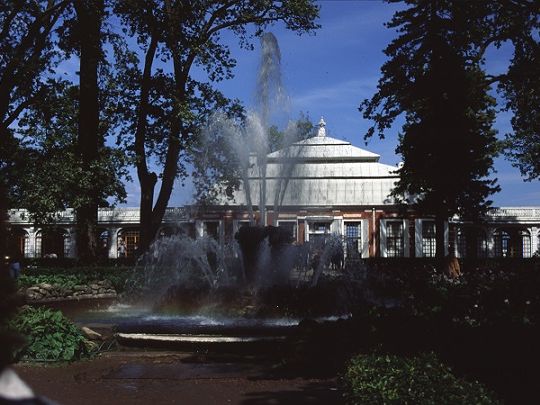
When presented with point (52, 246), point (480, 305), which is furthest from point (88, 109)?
point (52, 246)

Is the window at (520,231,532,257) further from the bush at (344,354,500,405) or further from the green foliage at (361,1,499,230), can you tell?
the bush at (344,354,500,405)

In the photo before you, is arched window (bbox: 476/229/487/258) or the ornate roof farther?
the ornate roof

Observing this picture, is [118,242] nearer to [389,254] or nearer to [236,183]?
[389,254]

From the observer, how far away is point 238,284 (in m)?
14.9

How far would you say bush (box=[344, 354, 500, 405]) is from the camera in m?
4.25

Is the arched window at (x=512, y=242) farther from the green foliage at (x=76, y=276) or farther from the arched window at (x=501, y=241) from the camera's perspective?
the green foliage at (x=76, y=276)

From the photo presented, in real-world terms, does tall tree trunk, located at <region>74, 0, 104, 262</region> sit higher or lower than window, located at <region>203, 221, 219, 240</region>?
higher

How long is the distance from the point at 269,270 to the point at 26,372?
28.7 ft

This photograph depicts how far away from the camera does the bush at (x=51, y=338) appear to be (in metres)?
7.97

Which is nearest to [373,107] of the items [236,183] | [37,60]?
[236,183]

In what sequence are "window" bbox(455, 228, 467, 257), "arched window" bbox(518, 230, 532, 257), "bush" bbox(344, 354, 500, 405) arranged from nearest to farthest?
"bush" bbox(344, 354, 500, 405), "window" bbox(455, 228, 467, 257), "arched window" bbox(518, 230, 532, 257)

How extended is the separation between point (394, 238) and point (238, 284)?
94.3 feet

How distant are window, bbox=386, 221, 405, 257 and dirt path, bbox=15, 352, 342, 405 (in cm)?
3453

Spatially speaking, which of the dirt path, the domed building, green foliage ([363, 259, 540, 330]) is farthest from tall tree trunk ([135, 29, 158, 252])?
the domed building
